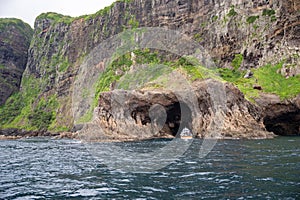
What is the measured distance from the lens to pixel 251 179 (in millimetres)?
16297

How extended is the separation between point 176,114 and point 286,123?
24.1 m

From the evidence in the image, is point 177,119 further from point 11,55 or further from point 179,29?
point 11,55

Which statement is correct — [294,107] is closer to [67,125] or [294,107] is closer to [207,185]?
[207,185]

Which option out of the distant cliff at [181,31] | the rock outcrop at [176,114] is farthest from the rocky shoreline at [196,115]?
the distant cliff at [181,31]

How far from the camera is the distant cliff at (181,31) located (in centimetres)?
7125

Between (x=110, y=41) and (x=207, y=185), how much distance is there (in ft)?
405

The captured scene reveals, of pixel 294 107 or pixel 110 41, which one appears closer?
pixel 294 107

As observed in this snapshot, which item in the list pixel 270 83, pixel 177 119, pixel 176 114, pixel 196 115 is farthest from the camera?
pixel 177 119

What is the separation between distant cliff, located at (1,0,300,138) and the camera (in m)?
71.2

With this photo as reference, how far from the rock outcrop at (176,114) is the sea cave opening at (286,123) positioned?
6898 mm

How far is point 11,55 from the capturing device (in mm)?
179625

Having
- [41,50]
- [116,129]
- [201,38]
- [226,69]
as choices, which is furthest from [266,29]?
[41,50]

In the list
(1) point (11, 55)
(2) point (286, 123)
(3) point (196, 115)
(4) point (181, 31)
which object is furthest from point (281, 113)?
(1) point (11, 55)

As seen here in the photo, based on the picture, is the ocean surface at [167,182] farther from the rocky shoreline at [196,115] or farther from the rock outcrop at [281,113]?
the rock outcrop at [281,113]
